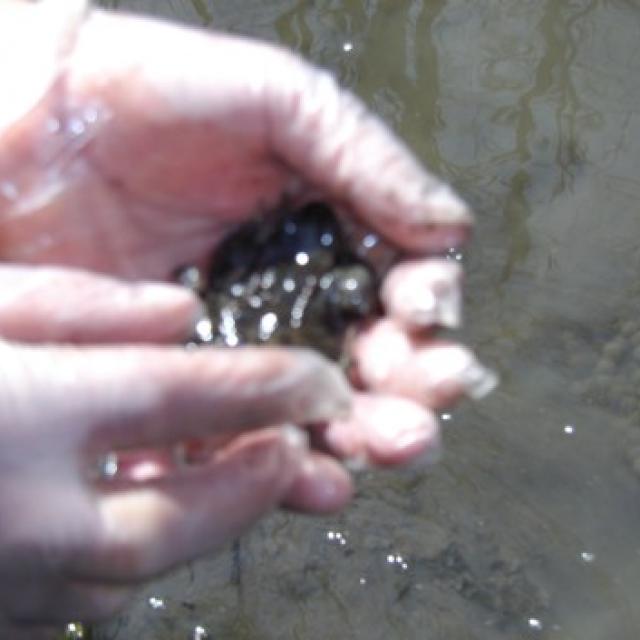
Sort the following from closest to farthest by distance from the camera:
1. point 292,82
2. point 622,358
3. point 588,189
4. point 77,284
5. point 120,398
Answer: point 120,398 → point 77,284 → point 292,82 → point 622,358 → point 588,189

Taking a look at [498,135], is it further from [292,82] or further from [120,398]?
[120,398]

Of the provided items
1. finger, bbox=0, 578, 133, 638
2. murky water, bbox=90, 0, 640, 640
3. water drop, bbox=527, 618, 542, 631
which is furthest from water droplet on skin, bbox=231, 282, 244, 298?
water drop, bbox=527, 618, 542, 631

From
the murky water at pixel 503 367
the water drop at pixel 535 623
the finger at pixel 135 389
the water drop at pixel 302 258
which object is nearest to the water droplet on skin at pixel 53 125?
the water drop at pixel 302 258

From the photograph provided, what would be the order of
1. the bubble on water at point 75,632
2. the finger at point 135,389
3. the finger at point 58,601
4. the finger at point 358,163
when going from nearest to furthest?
1. the finger at point 135,389
2. the finger at point 58,601
3. the finger at point 358,163
4. the bubble on water at point 75,632

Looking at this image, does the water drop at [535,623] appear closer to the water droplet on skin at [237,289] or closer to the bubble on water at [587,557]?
the bubble on water at [587,557]

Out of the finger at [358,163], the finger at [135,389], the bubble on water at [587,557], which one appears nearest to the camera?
the finger at [135,389]

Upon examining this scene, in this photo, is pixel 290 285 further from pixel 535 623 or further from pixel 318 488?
pixel 535 623

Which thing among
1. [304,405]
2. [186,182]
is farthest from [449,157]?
[304,405]
